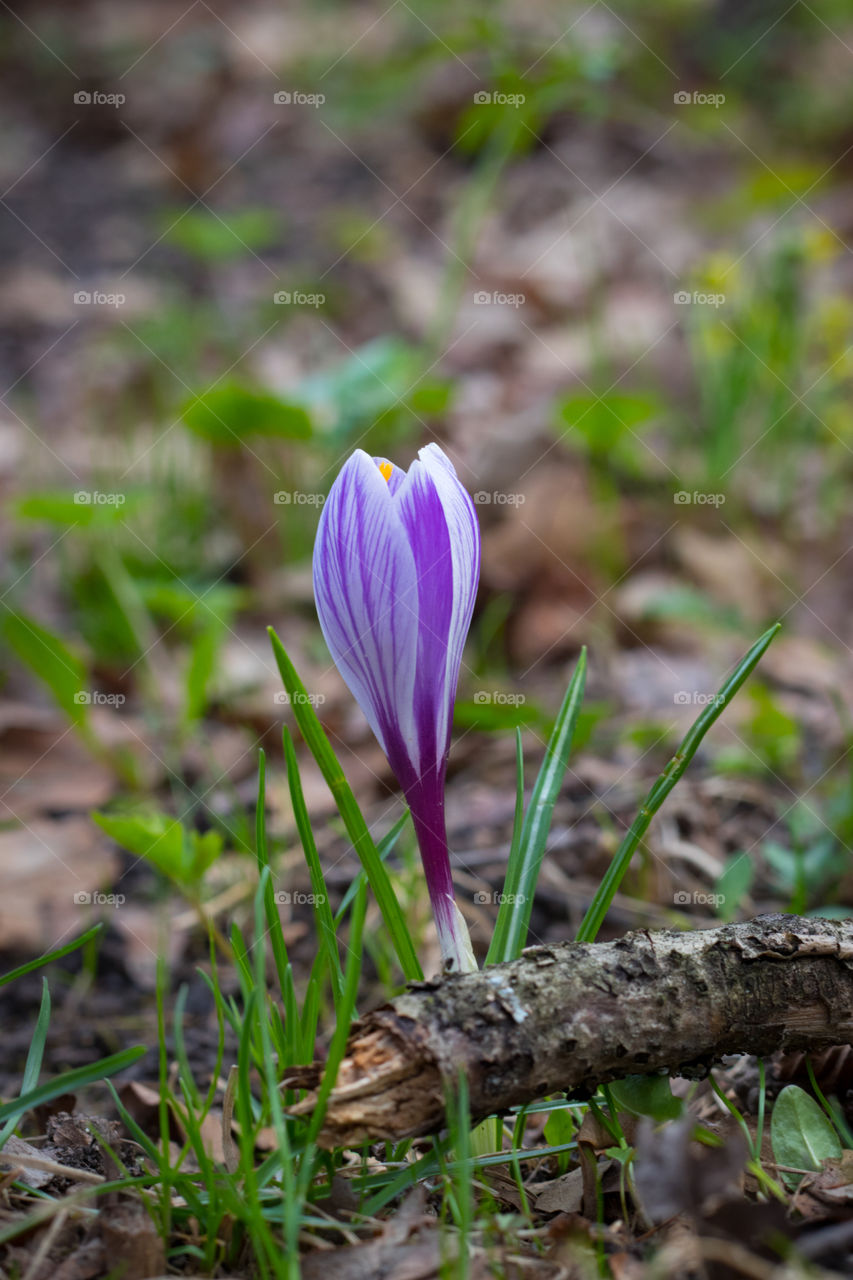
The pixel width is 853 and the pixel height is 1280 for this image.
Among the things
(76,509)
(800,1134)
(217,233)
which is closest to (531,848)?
(800,1134)

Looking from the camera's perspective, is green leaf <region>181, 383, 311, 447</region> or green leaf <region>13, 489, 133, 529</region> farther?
green leaf <region>181, 383, 311, 447</region>

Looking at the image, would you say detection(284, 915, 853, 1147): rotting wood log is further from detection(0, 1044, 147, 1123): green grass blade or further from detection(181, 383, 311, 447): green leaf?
detection(181, 383, 311, 447): green leaf

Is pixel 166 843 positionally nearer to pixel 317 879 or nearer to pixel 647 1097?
pixel 317 879

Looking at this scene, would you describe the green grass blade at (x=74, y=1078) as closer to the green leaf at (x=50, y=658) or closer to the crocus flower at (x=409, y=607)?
the crocus flower at (x=409, y=607)

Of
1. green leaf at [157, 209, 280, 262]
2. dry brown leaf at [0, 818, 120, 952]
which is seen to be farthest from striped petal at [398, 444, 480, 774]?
green leaf at [157, 209, 280, 262]

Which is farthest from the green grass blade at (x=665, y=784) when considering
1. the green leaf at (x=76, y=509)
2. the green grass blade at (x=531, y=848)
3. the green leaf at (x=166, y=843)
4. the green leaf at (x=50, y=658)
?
the green leaf at (x=76, y=509)
